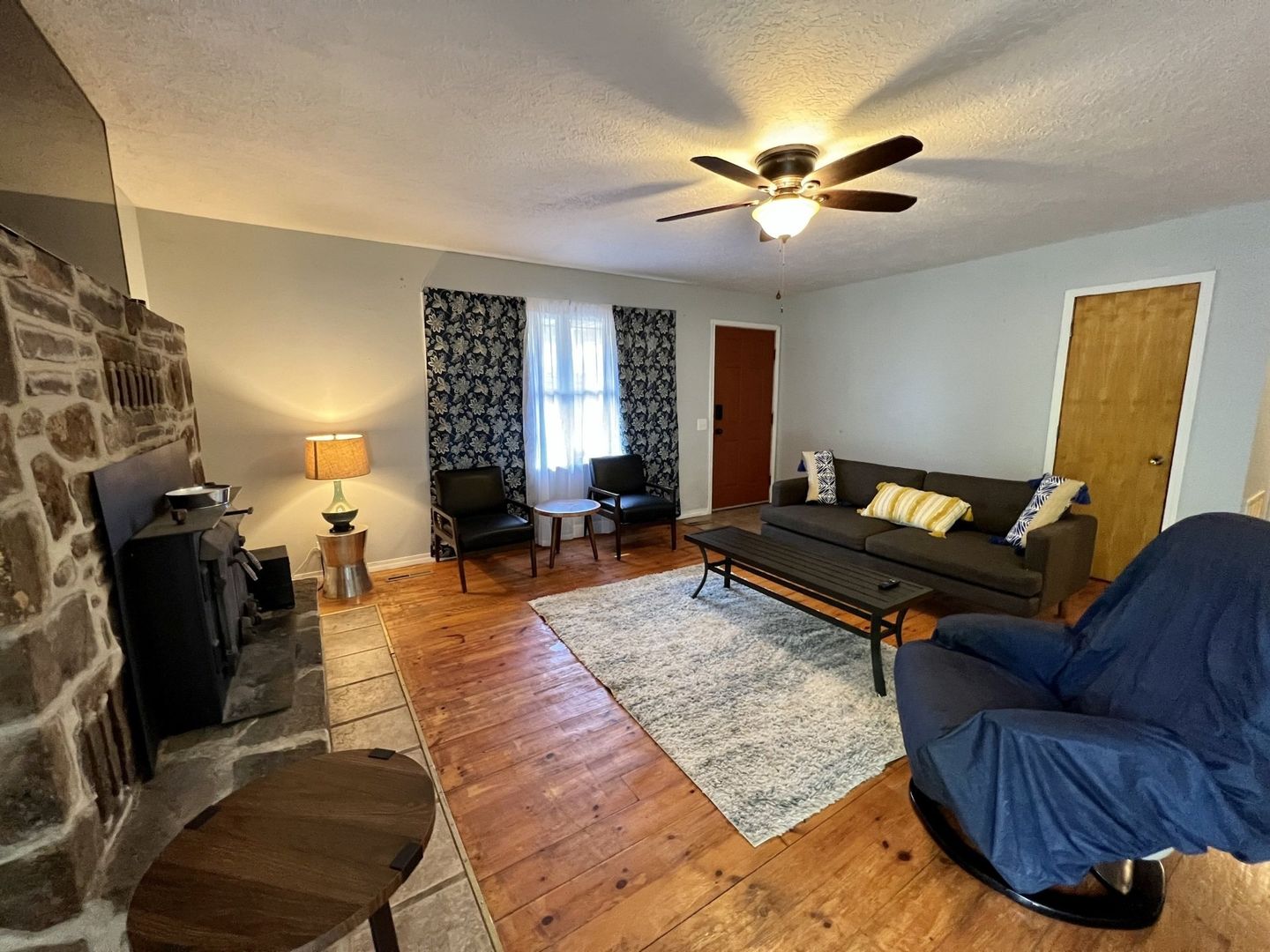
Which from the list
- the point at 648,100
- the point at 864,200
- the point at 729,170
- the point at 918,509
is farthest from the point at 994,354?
the point at 648,100

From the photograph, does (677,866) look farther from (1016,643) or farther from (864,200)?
(864,200)

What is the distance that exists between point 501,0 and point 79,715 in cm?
213

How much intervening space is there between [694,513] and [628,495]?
3.97 feet

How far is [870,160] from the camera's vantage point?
182 centimetres

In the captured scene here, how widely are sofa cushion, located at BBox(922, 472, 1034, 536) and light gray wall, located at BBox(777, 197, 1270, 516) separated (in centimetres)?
71

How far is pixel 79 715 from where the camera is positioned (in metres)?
1.26

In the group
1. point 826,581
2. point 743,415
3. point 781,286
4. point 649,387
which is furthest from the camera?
point 743,415

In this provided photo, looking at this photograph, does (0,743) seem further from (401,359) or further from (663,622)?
(401,359)

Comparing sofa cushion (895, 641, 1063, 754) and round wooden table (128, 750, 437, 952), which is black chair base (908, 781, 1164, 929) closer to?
sofa cushion (895, 641, 1063, 754)

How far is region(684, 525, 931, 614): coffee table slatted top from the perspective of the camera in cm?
238

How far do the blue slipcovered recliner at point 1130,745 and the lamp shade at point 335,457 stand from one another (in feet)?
11.0

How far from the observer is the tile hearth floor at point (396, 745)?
1.35 meters

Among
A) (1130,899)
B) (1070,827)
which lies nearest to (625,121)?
(1070,827)

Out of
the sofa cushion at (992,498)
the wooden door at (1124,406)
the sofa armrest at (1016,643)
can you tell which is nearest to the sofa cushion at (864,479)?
the sofa cushion at (992,498)
